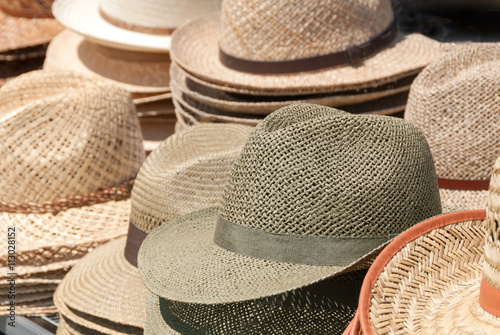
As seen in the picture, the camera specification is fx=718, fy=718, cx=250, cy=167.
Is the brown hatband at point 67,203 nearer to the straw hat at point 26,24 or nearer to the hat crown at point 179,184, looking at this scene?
the hat crown at point 179,184

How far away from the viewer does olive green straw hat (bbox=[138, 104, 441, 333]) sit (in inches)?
54.4

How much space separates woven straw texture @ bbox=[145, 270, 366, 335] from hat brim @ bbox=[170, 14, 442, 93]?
3.17 ft

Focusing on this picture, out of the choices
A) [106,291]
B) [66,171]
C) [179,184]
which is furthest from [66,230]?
[179,184]

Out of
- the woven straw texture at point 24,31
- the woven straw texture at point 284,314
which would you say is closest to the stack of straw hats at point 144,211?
the woven straw texture at point 284,314

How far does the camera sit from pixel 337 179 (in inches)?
54.4

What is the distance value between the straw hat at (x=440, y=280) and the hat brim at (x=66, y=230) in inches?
58.5

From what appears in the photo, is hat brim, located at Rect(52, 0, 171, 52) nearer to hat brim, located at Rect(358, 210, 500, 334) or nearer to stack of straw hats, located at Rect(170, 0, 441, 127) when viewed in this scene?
stack of straw hats, located at Rect(170, 0, 441, 127)

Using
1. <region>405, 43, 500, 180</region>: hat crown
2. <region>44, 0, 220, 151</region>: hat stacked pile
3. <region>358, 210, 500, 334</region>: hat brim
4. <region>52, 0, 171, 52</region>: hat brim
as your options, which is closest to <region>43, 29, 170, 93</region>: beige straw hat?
<region>44, 0, 220, 151</region>: hat stacked pile

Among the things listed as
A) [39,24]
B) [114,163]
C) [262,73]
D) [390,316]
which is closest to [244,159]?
[390,316]

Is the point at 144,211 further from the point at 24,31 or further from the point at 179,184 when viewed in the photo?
the point at 24,31

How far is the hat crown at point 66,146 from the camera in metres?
2.52

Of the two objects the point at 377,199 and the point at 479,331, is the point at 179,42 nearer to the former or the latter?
the point at 377,199

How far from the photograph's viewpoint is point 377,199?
4.53 feet

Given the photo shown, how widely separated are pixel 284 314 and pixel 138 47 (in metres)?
1.96
